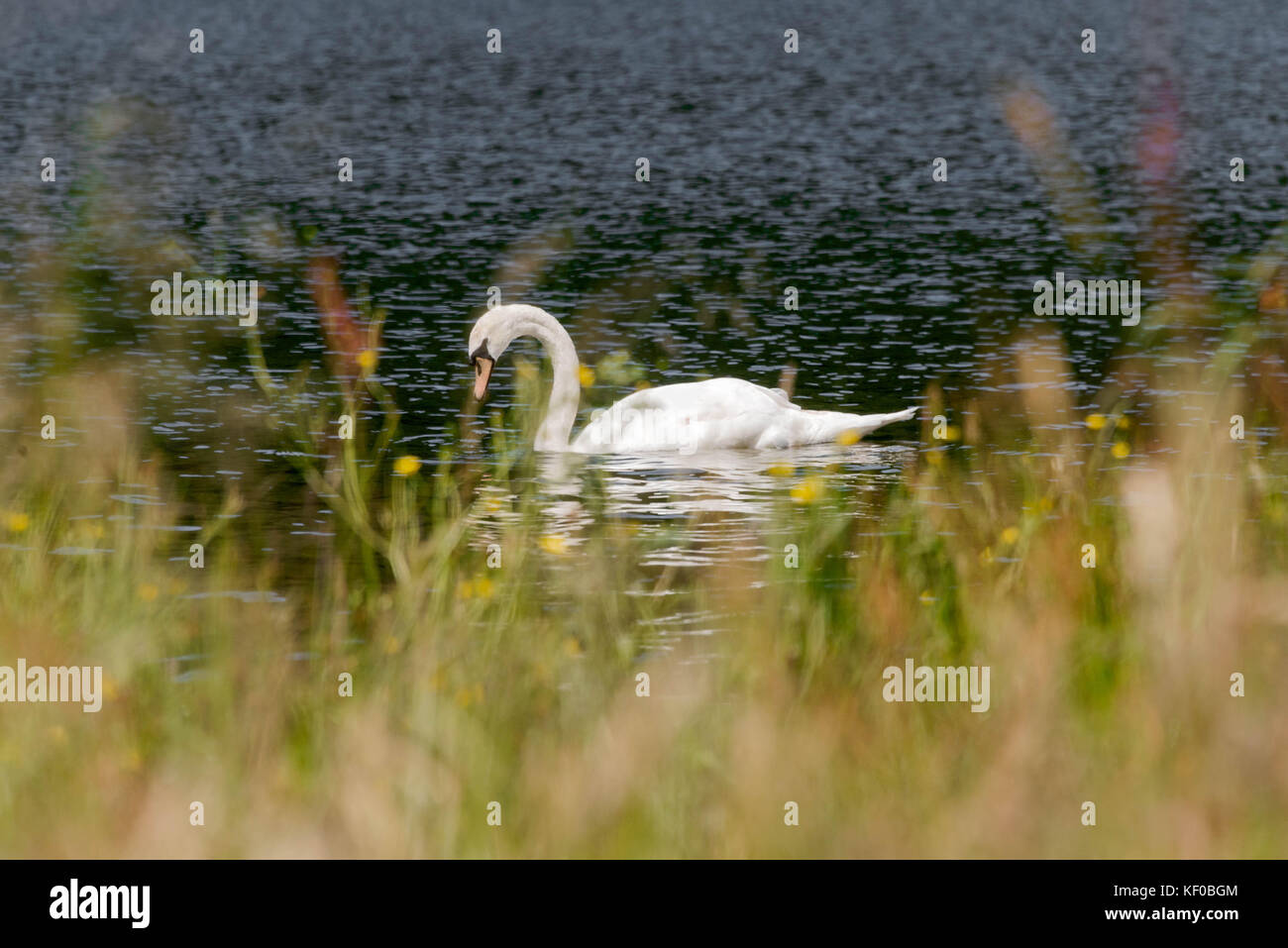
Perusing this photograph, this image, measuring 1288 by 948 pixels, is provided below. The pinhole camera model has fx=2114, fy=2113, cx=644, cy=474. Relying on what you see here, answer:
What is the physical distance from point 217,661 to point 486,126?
4438cm

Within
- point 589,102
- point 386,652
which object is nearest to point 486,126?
point 589,102

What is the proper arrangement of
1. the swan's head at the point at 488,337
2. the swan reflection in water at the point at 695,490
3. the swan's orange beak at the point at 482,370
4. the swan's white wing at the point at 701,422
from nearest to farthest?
the swan reflection in water at the point at 695,490 → the swan's white wing at the point at 701,422 → the swan's orange beak at the point at 482,370 → the swan's head at the point at 488,337

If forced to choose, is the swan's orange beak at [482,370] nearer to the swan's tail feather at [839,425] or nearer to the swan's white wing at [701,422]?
the swan's white wing at [701,422]

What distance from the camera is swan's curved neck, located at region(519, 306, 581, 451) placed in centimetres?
1680

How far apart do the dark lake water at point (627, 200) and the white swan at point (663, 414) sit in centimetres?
50

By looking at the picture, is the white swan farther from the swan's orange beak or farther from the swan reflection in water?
the swan reflection in water

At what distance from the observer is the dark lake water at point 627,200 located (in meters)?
21.5

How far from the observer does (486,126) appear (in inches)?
2067

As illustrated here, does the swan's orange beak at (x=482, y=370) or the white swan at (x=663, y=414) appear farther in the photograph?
the swan's orange beak at (x=482, y=370)

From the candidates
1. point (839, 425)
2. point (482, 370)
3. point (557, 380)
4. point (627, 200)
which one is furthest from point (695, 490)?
point (627, 200)

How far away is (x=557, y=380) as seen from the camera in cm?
1694

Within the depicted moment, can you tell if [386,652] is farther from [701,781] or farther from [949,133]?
[949,133]

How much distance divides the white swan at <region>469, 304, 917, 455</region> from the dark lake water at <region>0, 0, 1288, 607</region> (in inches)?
19.8

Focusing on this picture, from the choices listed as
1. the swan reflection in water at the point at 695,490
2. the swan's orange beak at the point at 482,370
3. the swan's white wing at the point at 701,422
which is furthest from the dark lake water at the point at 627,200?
the swan's orange beak at the point at 482,370
